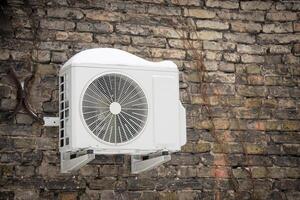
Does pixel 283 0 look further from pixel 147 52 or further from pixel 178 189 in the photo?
pixel 178 189

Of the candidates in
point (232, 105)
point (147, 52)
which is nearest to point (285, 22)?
point (232, 105)

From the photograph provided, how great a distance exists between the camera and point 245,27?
4.04 m

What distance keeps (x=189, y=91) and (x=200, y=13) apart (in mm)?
570

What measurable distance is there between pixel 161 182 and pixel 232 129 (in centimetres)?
62

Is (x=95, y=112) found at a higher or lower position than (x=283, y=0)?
lower

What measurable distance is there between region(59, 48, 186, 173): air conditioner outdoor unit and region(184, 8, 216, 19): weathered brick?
0.74 metres

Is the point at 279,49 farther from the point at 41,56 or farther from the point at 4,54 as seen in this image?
the point at 4,54

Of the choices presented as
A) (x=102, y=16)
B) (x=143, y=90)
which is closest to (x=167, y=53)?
(x=102, y=16)

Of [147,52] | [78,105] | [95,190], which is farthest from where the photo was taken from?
[147,52]

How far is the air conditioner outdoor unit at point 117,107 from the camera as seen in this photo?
10.1 feet

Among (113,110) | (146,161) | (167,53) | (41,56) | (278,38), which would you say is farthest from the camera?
(278,38)

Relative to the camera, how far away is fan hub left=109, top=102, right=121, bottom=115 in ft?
10.2

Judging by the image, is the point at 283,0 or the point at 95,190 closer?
the point at 95,190

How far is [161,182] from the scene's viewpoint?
12.0ft
